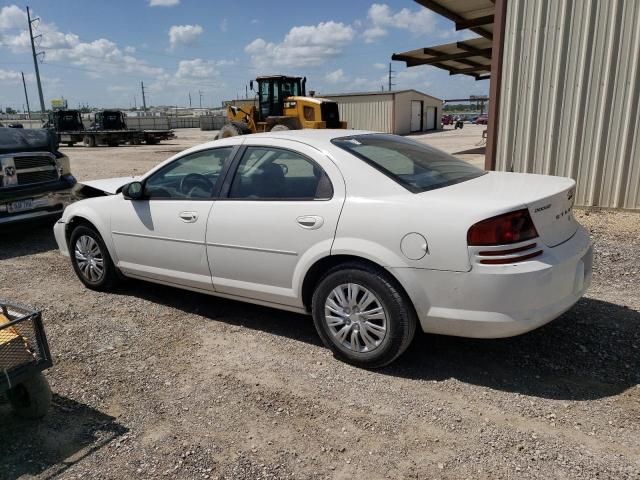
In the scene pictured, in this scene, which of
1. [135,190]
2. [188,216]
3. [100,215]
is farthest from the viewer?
[100,215]

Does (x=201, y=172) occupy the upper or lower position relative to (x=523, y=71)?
lower

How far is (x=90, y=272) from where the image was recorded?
5.00m

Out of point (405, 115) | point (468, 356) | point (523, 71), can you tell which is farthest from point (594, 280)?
point (405, 115)

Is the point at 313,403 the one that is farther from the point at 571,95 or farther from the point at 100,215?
the point at 571,95

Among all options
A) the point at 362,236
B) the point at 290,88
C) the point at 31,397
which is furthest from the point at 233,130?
the point at 31,397

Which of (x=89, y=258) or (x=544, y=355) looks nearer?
(x=544, y=355)

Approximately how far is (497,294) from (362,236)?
866 millimetres

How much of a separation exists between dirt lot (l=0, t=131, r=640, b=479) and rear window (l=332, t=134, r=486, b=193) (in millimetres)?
1207

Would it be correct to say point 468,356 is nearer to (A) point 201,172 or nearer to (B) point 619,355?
(B) point 619,355

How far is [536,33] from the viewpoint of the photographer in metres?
7.31

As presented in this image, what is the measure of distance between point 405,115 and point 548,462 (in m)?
39.8

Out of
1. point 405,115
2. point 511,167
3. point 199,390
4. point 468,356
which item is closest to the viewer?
point 199,390

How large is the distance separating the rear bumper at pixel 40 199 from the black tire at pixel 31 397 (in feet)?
14.5

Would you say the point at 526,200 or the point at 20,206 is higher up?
the point at 526,200
